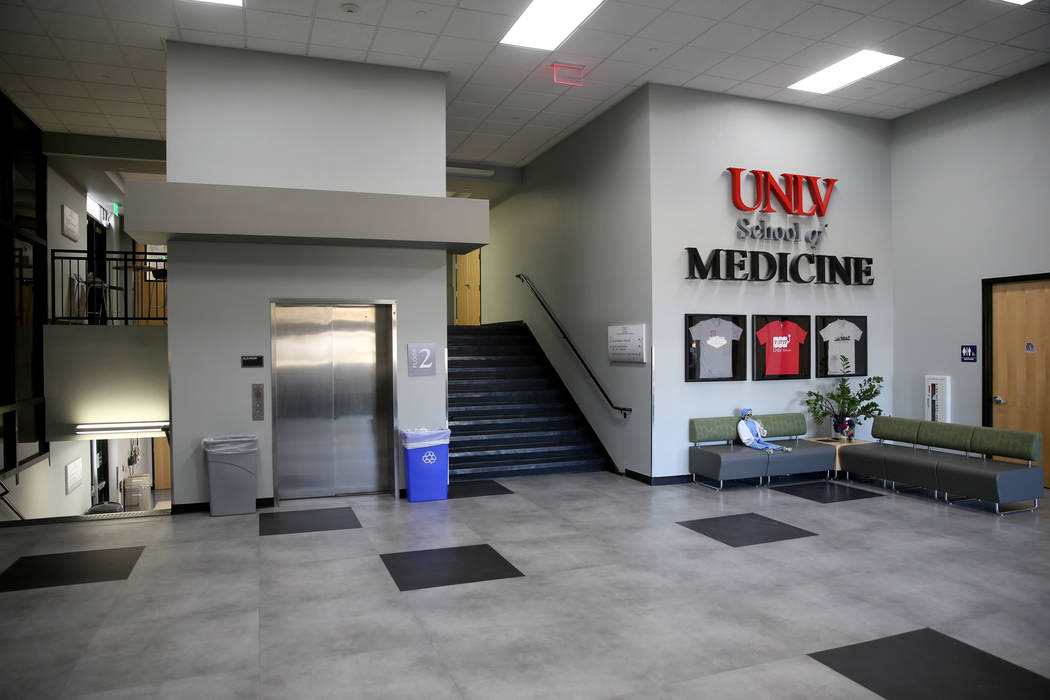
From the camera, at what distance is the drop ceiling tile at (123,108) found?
8695mm

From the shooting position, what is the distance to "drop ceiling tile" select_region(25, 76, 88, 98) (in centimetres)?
788

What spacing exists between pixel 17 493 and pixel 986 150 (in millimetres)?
12872

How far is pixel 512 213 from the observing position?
12805mm

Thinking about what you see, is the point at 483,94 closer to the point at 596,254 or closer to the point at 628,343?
the point at 596,254

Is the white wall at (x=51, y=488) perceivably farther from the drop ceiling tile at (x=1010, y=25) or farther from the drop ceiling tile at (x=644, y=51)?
the drop ceiling tile at (x=1010, y=25)

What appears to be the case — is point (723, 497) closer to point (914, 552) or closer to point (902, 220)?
point (914, 552)

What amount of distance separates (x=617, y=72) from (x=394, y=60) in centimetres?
244

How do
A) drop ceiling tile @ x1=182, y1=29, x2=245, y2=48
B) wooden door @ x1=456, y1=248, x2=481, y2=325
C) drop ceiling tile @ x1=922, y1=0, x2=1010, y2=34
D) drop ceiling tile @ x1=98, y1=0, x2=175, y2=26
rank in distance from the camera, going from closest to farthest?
drop ceiling tile @ x1=98, y1=0, x2=175, y2=26 < drop ceiling tile @ x1=922, y1=0, x2=1010, y2=34 < drop ceiling tile @ x1=182, y1=29, x2=245, y2=48 < wooden door @ x1=456, y1=248, x2=481, y2=325

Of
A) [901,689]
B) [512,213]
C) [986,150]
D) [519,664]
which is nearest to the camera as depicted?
[901,689]

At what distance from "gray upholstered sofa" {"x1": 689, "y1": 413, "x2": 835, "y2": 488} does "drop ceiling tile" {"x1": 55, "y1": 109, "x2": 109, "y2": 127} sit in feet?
28.0

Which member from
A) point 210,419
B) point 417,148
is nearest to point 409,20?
point 417,148

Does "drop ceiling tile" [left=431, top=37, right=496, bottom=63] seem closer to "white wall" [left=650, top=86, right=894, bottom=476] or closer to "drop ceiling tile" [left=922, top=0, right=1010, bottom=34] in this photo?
"white wall" [left=650, top=86, right=894, bottom=476]

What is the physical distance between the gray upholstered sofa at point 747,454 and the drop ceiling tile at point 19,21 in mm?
7701

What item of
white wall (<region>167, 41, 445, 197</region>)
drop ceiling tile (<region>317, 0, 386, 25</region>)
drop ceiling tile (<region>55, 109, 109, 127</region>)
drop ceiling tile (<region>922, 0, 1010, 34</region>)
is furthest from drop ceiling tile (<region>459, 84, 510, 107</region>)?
drop ceiling tile (<region>55, 109, 109, 127</region>)
